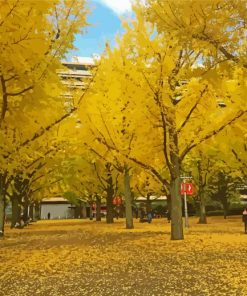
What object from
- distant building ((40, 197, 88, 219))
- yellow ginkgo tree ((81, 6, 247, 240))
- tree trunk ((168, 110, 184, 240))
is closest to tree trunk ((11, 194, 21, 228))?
yellow ginkgo tree ((81, 6, 247, 240))

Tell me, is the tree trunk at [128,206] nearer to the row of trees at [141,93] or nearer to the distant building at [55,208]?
the row of trees at [141,93]

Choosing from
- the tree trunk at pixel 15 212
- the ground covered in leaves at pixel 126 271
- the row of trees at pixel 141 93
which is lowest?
the ground covered in leaves at pixel 126 271

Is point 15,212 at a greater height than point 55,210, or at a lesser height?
lesser

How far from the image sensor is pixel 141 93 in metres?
13.4

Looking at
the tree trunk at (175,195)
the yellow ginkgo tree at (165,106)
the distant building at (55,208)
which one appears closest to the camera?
the yellow ginkgo tree at (165,106)

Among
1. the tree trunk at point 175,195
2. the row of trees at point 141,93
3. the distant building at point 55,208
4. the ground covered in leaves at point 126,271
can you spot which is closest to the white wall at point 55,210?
the distant building at point 55,208

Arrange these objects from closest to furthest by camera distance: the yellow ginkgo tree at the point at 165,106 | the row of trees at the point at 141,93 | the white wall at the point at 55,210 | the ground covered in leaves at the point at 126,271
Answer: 1. the ground covered in leaves at the point at 126,271
2. the row of trees at the point at 141,93
3. the yellow ginkgo tree at the point at 165,106
4. the white wall at the point at 55,210

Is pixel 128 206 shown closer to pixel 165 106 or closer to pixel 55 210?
pixel 165 106

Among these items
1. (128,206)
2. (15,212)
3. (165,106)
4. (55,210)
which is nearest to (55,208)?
(55,210)

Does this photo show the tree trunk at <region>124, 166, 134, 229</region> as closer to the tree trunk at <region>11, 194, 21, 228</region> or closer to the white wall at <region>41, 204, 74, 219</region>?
the tree trunk at <region>11, 194, 21, 228</region>

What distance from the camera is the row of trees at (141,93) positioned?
8391 millimetres

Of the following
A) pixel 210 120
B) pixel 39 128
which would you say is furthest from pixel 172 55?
pixel 39 128

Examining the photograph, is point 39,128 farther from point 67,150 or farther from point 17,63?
point 67,150

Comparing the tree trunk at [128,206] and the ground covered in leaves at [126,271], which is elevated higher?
the tree trunk at [128,206]
